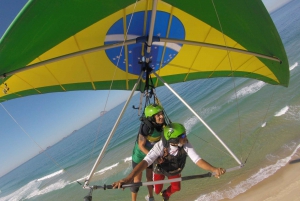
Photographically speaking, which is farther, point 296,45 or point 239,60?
point 296,45

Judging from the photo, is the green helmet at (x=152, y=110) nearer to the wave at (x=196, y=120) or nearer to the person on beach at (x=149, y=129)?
the person on beach at (x=149, y=129)

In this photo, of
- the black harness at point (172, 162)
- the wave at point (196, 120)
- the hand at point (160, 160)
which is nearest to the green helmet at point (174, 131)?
the black harness at point (172, 162)

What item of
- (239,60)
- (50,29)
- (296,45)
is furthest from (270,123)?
(296,45)

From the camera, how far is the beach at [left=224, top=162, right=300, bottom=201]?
5.02 m

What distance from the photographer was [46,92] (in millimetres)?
5062

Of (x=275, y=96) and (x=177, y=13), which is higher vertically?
(x=177, y=13)

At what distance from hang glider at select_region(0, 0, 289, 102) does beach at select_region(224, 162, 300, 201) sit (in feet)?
7.35

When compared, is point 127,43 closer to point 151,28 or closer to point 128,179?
point 151,28

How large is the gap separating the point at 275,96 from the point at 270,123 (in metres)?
2.79

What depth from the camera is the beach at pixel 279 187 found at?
502 cm

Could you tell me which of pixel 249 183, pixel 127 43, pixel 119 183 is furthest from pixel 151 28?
pixel 249 183

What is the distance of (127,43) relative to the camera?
325cm

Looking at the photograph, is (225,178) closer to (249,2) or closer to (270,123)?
(270,123)

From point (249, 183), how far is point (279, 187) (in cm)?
84
